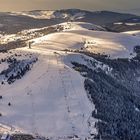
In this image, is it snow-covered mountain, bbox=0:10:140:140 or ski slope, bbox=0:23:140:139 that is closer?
snow-covered mountain, bbox=0:10:140:140

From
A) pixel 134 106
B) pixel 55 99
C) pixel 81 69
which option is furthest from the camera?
pixel 81 69

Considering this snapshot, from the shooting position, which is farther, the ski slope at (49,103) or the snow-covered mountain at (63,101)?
the ski slope at (49,103)

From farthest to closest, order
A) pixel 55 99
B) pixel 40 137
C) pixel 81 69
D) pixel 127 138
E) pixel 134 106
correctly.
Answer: pixel 81 69
pixel 134 106
pixel 55 99
pixel 127 138
pixel 40 137

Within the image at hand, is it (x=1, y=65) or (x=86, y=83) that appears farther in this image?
(x=1, y=65)

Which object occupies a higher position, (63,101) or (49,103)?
(63,101)

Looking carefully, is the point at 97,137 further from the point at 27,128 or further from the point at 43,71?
the point at 43,71

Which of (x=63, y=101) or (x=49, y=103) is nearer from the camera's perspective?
(x=63, y=101)

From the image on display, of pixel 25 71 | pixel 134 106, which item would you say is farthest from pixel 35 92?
pixel 134 106

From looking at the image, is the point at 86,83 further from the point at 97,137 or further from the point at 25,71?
the point at 97,137

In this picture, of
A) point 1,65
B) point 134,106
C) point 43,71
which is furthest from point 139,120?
point 1,65
